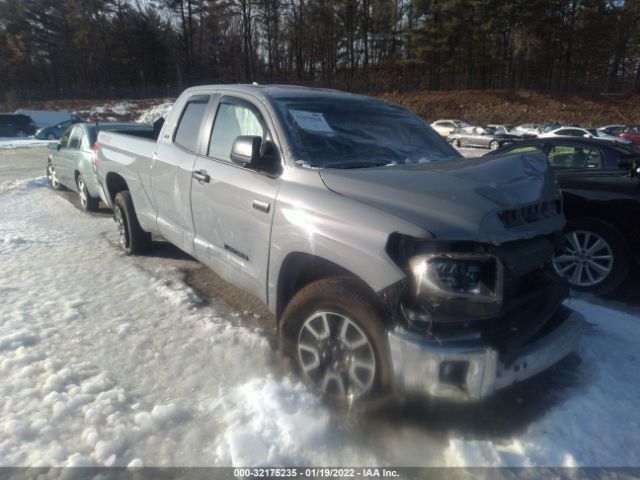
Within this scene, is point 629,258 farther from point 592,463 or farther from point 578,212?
point 592,463

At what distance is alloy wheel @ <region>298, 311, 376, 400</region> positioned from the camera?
101 inches

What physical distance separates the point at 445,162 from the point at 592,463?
1.99m

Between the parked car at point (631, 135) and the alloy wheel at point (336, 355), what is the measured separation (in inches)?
1120

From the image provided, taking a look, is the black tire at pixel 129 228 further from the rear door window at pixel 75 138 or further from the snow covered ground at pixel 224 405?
the rear door window at pixel 75 138

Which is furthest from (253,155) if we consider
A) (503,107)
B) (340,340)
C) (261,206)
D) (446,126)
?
(503,107)

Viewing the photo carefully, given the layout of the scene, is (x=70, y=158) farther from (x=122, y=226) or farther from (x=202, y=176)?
(x=202, y=176)

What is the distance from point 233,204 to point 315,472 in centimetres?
189

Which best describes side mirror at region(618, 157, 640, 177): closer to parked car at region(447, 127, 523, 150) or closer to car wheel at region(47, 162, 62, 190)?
car wheel at region(47, 162, 62, 190)

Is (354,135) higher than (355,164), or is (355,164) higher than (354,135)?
(354,135)

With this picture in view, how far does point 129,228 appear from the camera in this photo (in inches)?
217

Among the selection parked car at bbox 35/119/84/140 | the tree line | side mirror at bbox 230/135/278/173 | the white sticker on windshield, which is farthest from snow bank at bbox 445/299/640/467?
the tree line


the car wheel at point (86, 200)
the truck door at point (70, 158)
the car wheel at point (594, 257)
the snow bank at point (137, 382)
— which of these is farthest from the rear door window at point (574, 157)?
the truck door at point (70, 158)

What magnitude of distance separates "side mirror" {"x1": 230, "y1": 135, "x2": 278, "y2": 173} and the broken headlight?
127 cm

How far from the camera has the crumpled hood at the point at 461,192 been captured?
2328 mm
